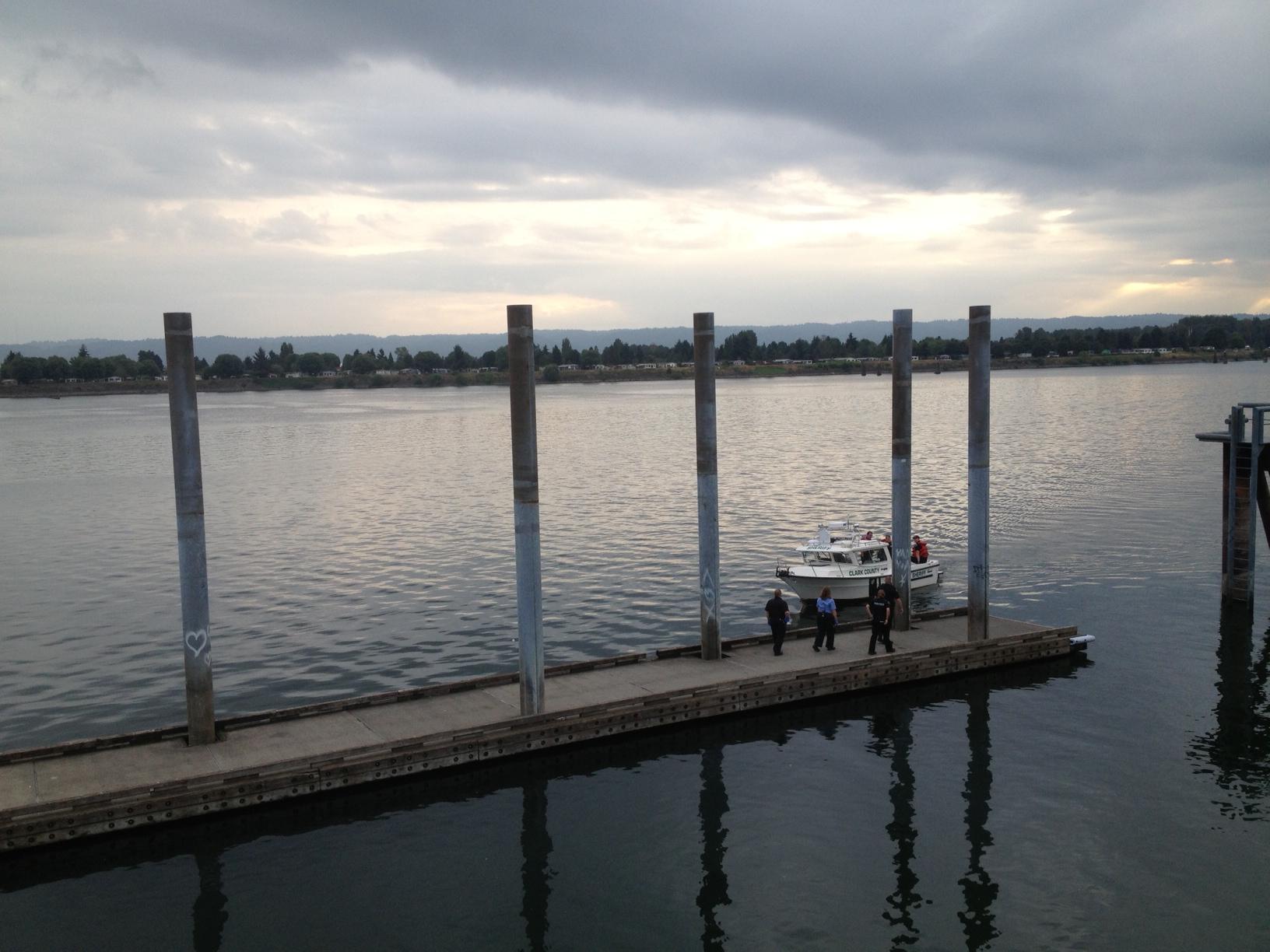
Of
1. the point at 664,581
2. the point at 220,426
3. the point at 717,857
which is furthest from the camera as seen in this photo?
the point at 220,426

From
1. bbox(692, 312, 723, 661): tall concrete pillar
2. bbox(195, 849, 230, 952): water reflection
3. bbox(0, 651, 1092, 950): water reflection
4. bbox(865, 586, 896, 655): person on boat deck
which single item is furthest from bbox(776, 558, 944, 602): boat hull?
bbox(195, 849, 230, 952): water reflection

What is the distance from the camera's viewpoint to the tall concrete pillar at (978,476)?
2695cm

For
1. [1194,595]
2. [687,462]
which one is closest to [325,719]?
[1194,595]

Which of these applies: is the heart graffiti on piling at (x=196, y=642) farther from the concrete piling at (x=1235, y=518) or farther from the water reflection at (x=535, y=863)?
the concrete piling at (x=1235, y=518)

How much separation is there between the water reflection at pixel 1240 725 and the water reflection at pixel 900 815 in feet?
19.1

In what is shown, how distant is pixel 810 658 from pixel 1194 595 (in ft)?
59.3

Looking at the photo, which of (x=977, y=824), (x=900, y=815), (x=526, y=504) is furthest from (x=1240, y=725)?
(x=526, y=504)

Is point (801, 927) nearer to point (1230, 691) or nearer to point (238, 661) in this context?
point (1230, 691)

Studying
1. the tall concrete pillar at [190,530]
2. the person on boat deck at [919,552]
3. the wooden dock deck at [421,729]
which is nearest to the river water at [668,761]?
the wooden dock deck at [421,729]

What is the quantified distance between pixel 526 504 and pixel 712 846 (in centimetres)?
745

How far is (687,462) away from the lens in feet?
283

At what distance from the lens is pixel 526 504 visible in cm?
2103

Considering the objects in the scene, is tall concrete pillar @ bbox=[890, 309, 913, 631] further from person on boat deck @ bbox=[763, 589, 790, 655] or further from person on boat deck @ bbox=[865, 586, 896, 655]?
person on boat deck @ bbox=[763, 589, 790, 655]

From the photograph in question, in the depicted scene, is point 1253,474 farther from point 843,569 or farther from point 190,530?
point 190,530
